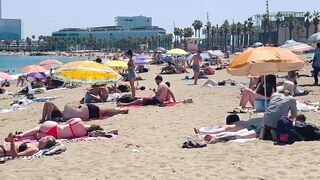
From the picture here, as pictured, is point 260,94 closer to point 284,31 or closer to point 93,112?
point 93,112

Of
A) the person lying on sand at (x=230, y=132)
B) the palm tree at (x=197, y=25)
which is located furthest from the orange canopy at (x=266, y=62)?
the palm tree at (x=197, y=25)

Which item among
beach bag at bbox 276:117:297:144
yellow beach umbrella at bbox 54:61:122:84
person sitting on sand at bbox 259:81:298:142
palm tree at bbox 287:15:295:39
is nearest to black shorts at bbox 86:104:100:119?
yellow beach umbrella at bbox 54:61:122:84

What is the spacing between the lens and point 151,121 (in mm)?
9852

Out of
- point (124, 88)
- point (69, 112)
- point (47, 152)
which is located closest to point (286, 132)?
point (47, 152)

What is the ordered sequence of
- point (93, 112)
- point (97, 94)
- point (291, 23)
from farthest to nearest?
point (291, 23)
point (97, 94)
point (93, 112)

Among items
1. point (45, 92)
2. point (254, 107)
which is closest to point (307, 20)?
point (45, 92)

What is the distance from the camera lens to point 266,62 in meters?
8.15

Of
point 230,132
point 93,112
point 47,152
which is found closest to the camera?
point 47,152

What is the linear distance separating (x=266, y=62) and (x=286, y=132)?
1404 millimetres

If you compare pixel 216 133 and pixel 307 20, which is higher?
pixel 307 20

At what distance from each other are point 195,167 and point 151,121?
373 cm

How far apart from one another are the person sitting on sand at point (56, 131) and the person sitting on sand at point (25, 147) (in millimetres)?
610

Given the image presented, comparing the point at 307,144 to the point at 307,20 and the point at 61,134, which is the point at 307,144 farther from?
the point at 307,20

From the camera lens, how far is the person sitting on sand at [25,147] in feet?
23.3
